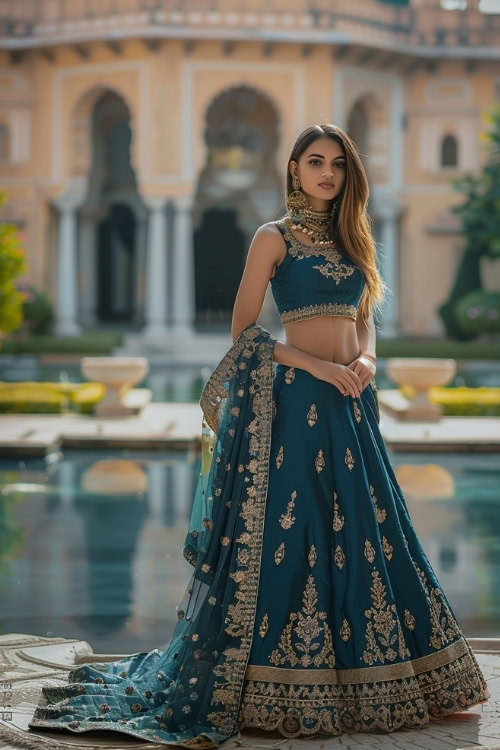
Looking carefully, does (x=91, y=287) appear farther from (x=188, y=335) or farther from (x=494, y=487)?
(x=494, y=487)

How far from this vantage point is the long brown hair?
11.7 ft

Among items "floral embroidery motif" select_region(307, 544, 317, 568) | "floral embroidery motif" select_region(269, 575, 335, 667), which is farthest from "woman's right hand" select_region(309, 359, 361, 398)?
"floral embroidery motif" select_region(269, 575, 335, 667)

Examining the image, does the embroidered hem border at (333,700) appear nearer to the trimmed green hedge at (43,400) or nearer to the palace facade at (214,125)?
the trimmed green hedge at (43,400)

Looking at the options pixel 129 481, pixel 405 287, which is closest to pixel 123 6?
pixel 405 287

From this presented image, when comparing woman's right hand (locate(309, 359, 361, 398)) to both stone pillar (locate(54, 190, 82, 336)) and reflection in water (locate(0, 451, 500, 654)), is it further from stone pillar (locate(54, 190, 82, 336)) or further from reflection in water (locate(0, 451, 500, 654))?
stone pillar (locate(54, 190, 82, 336))

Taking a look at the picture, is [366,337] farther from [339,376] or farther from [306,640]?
[306,640]

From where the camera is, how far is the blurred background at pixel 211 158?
2250 cm

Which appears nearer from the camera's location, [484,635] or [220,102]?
[484,635]

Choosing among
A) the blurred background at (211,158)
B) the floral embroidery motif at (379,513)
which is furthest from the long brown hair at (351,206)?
the blurred background at (211,158)

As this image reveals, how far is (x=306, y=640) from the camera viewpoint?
10.8 feet

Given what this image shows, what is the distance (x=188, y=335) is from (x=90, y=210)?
3771mm

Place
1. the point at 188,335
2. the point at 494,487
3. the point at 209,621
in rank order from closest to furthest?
1. the point at 209,621
2. the point at 494,487
3. the point at 188,335

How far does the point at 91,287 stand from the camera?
26.1 meters

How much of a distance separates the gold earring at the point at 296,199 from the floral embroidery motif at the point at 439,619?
3.40 ft
